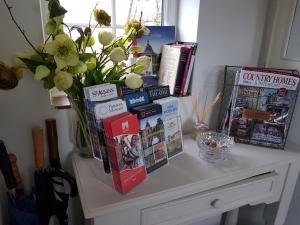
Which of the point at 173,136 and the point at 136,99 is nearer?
the point at 136,99

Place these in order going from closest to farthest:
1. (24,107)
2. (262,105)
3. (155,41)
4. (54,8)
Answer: (54,8) < (24,107) < (262,105) < (155,41)

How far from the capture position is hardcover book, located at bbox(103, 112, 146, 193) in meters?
0.69

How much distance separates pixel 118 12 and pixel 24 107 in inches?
23.7

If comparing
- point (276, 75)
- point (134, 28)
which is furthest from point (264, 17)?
point (134, 28)

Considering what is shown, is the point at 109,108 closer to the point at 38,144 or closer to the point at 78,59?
the point at 78,59

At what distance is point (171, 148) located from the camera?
3.10 ft

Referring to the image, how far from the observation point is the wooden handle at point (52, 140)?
34.8 inches

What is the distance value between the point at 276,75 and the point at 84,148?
85 centimetres

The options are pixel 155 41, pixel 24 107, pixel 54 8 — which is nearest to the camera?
pixel 54 8

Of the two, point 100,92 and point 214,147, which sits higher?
point 100,92

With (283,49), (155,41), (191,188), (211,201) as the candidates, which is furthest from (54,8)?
(283,49)

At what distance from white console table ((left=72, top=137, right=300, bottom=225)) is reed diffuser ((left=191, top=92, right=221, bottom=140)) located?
7cm

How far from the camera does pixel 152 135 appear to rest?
0.83 metres

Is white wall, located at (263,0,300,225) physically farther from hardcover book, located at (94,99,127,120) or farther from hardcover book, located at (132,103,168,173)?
hardcover book, located at (94,99,127,120)
